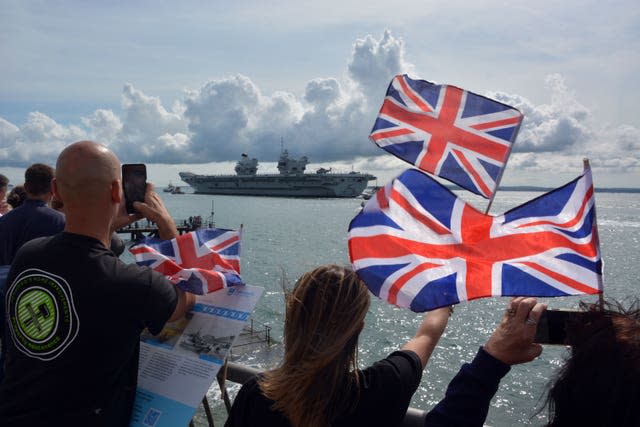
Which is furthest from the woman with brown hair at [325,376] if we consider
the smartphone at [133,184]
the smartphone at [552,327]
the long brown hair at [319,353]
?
the smartphone at [133,184]

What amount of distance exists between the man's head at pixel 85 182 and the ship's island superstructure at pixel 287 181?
116m

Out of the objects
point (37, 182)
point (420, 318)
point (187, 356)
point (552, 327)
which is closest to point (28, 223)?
point (37, 182)

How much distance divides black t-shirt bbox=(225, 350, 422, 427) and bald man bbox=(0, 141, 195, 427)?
0.53 metres

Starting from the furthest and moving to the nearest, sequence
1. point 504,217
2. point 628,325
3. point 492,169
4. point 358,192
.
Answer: point 358,192
point 492,169
point 504,217
point 628,325

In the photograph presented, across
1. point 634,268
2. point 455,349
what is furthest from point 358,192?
point 455,349

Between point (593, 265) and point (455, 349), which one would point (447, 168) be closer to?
point (593, 265)

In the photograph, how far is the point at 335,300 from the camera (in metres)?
1.64

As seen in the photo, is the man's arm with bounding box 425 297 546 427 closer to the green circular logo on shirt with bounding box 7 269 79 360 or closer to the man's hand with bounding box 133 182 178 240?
the green circular logo on shirt with bounding box 7 269 79 360

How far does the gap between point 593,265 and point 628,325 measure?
0.68 metres

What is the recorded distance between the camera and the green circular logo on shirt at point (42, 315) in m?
1.89

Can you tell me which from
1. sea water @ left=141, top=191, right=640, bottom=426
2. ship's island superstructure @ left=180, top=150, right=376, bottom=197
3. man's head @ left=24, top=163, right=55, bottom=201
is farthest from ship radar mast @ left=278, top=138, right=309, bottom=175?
man's head @ left=24, top=163, right=55, bottom=201

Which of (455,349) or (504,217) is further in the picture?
(455,349)

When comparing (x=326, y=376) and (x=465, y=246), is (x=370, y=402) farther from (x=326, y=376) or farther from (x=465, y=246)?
(x=465, y=246)

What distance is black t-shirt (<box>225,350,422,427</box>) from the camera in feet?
5.33
